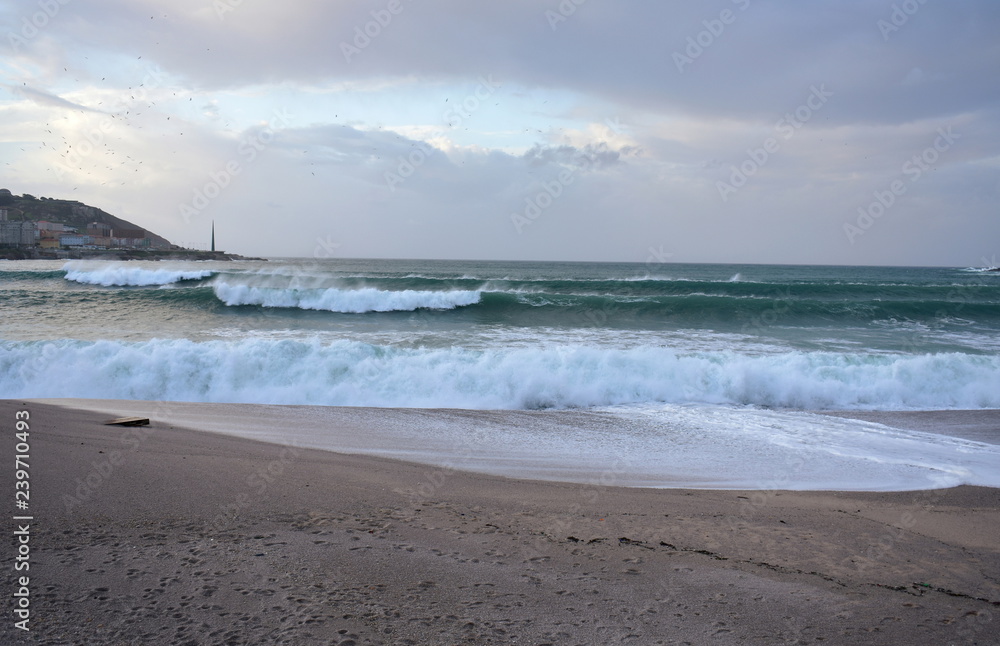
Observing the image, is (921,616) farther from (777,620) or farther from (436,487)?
(436,487)

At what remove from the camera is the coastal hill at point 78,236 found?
61.1 meters

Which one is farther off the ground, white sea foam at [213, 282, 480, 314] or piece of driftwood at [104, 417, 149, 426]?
white sea foam at [213, 282, 480, 314]

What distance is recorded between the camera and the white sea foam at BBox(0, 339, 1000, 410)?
8.56 meters

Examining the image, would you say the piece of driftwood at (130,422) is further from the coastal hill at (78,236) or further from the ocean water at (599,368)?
the coastal hill at (78,236)

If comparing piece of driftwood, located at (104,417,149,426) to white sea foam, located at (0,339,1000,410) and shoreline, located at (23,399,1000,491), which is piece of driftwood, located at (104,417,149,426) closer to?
shoreline, located at (23,399,1000,491)

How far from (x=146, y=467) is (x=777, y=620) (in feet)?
14.6

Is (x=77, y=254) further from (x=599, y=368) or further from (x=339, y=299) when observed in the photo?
(x=599, y=368)

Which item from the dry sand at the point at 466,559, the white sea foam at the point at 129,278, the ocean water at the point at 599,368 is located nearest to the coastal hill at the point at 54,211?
the white sea foam at the point at 129,278

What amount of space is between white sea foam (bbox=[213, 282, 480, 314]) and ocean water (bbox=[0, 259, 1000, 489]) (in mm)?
132

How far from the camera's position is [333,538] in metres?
3.21

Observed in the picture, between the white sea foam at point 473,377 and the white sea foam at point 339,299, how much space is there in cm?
907

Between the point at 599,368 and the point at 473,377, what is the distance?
2134 mm

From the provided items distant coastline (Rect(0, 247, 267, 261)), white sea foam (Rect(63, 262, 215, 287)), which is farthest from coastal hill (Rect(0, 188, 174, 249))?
white sea foam (Rect(63, 262, 215, 287))

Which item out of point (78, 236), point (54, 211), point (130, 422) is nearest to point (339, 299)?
point (130, 422)
